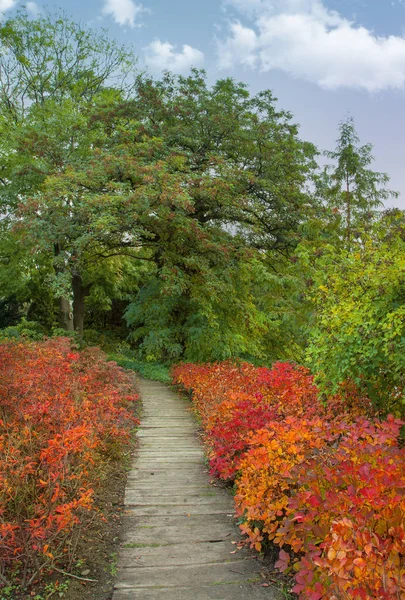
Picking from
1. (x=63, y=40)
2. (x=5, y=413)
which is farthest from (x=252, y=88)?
(x=5, y=413)

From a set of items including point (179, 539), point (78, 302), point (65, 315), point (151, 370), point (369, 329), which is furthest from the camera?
point (65, 315)

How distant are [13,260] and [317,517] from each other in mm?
15223

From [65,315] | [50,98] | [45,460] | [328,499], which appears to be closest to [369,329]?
[328,499]

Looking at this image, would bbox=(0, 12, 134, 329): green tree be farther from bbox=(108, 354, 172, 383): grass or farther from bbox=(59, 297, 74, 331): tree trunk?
bbox=(108, 354, 172, 383): grass

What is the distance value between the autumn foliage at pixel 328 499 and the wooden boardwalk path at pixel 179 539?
232mm

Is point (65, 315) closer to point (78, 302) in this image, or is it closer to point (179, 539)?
point (78, 302)

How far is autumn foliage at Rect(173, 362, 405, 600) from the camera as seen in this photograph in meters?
1.92

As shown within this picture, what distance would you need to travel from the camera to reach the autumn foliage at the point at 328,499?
6.30ft

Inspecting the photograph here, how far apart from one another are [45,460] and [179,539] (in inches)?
45.7

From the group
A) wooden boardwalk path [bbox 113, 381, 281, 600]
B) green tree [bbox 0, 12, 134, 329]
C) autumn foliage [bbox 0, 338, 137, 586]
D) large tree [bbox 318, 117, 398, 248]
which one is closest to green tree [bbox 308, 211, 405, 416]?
wooden boardwalk path [bbox 113, 381, 281, 600]

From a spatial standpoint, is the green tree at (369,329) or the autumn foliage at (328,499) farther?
the green tree at (369,329)

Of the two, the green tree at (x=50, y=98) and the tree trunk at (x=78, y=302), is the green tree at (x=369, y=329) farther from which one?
the tree trunk at (x=78, y=302)

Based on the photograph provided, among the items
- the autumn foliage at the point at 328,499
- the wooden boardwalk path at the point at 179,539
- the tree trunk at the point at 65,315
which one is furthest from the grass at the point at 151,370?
the autumn foliage at the point at 328,499

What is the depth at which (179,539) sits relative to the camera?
3.39 meters
